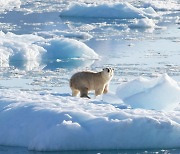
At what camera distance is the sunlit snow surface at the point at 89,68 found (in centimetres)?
640

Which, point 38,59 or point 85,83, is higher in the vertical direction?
point 85,83

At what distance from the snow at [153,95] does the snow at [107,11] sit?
14.7 metres

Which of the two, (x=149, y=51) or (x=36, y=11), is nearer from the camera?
(x=149, y=51)

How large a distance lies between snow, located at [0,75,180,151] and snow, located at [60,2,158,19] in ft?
50.1

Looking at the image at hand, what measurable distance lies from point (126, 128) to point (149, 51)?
8.53 m

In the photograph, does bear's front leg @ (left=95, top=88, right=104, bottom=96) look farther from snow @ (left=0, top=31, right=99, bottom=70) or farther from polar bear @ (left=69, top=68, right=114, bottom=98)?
snow @ (left=0, top=31, right=99, bottom=70)

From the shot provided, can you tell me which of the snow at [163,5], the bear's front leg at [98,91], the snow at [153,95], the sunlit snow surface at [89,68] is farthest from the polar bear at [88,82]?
the snow at [163,5]

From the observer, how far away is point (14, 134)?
661 centimetres

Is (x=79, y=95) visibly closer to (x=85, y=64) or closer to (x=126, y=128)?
(x=126, y=128)

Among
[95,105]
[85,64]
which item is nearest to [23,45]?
[85,64]

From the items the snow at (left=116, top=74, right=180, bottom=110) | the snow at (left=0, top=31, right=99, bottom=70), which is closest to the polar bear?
the snow at (left=116, top=74, right=180, bottom=110)

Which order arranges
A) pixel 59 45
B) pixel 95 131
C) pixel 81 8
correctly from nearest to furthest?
pixel 95 131, pixel 59 45, pixel 81 8

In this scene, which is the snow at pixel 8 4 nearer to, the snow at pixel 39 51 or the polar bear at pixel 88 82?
the snow at pixel 39 51

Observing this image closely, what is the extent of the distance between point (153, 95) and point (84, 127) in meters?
1.27
